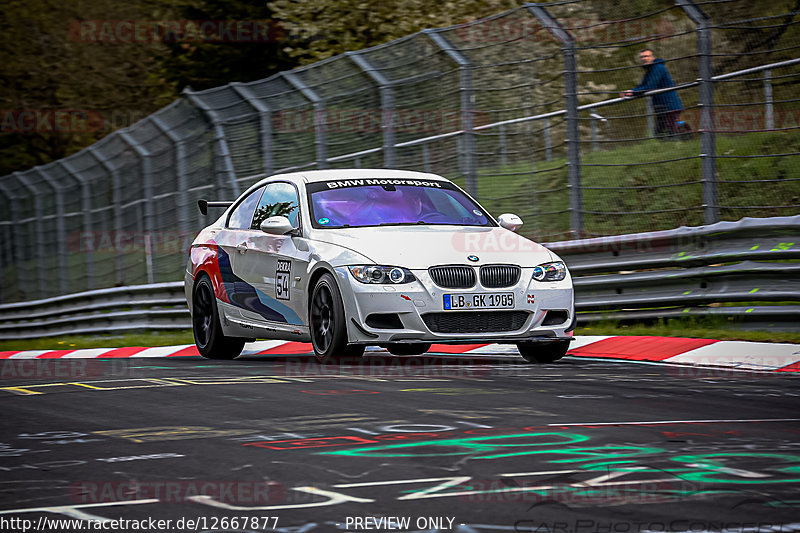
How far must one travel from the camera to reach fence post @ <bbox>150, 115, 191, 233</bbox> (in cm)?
1912

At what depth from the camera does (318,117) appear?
54.3 feet

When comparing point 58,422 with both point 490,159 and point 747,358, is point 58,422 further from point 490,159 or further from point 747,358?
point 490,159

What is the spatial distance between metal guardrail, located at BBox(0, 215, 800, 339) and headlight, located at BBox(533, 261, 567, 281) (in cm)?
195

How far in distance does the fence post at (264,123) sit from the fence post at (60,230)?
743cm

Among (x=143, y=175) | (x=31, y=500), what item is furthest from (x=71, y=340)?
(x=31, y=500)

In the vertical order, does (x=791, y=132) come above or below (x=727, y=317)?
above

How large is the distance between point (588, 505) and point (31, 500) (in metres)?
1.96

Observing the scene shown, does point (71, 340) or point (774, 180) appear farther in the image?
point (71, 340)

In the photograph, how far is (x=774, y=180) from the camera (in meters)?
11.3

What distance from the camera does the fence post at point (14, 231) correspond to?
87.8ft

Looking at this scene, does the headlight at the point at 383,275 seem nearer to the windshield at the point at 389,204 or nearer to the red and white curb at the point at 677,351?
the windshield at the point at 389,204
